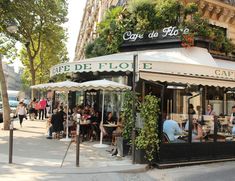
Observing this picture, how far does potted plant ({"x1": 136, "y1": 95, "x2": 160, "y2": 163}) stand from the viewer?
10758 millimetres

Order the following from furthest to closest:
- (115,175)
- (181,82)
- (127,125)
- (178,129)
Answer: (181,82) → (127,125) → (178,129) → (115,175)

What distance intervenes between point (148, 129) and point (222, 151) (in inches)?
120

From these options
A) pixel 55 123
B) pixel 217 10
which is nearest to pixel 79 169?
pixel 55 123

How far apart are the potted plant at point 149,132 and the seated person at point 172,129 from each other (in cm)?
64

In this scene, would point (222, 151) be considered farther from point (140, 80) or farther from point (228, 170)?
A: point (140, 80)

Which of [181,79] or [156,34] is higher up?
[156,34]

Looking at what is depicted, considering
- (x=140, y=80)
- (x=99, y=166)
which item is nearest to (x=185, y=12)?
(x=140, y=80)

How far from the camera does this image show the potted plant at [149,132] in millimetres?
10758

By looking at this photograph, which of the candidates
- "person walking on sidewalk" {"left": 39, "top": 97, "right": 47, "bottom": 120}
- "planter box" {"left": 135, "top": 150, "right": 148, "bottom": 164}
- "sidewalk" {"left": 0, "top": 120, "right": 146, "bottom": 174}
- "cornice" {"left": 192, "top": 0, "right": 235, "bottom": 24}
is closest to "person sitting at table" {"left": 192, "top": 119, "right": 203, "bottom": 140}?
"planter box" {"left": 135, "top": 150, "right": 148, "bottom": 164}

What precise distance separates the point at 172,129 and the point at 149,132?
101 cm

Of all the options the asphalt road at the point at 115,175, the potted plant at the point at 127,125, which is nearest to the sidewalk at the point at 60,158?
the asphalt road at the point at 115,175

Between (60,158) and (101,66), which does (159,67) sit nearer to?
(101,66)

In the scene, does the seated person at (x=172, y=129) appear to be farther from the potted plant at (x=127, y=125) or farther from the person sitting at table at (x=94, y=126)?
the person sitting at table at (x=94, y=126)

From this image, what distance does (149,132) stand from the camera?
10766 millimetres
